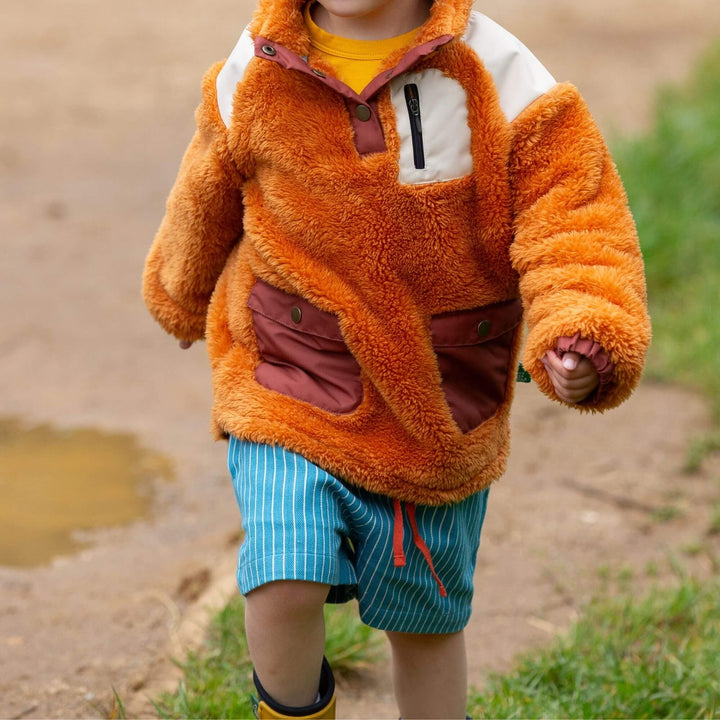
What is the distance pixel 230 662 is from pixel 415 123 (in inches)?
Answer: 55.0

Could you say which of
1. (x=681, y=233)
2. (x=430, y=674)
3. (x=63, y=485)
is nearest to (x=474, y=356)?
(x=430, y=674)

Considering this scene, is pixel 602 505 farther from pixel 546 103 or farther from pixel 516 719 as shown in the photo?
pixel 546 103

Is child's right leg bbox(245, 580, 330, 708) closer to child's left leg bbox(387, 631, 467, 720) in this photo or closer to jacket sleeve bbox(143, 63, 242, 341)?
child's left leg bbox(387, 631, 467, 720)

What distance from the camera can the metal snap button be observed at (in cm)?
206

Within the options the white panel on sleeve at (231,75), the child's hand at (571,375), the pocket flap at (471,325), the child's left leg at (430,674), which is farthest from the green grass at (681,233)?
the white panel on sleeve at (231,75)

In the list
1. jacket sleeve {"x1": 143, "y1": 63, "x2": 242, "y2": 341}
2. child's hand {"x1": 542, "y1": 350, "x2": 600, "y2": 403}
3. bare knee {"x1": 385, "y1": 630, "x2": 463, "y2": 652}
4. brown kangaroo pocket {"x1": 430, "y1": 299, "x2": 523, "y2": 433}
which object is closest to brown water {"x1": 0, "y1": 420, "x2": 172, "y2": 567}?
jacket sleeve {"x1": 143, "y1": 63, "x2": 242, "y2": 341}

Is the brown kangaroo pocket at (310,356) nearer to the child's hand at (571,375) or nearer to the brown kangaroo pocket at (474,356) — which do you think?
the brown kangaroo pocket at (474,356)

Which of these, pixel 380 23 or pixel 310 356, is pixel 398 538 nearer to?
pixel 310 356

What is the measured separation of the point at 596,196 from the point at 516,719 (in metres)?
1.16

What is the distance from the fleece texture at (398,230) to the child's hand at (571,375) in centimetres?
8

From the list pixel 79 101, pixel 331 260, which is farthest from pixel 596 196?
pixel 79 101

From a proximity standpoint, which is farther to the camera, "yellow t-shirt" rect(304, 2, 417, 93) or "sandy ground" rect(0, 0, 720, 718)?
"sandy ground" rect(0, 0, 720, 718)

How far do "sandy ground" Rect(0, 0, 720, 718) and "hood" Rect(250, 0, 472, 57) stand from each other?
1459 millimetres

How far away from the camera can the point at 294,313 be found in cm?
213
